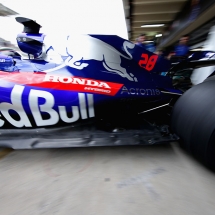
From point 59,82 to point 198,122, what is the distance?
56.3 inches

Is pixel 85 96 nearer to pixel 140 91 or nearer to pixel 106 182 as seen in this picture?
pixel 140 91

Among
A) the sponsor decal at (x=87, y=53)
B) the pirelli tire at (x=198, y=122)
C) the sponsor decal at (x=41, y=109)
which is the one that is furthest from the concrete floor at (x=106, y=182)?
the sponsor decal at (x=87, y=53)

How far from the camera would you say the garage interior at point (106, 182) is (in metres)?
1.33

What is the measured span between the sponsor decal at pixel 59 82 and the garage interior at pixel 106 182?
28.5 inches

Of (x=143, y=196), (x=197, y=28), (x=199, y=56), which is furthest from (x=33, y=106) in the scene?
(x=197, y=28)

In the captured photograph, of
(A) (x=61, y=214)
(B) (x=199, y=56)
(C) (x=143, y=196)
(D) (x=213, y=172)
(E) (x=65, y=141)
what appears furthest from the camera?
(B) (x=199, y=56)

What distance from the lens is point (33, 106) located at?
2023mm

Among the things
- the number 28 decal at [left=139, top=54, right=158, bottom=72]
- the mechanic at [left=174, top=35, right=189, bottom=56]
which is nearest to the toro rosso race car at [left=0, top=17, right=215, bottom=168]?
the number 28 decal at [left=139, top=54, right=158, bottom=72]

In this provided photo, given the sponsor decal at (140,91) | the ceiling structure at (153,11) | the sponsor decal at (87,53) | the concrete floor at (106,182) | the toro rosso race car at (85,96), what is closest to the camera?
the concrete floor at (106,182)

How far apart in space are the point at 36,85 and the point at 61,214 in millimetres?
1272

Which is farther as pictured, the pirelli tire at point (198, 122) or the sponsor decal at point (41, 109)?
the sponsor decal at point (41, 109)

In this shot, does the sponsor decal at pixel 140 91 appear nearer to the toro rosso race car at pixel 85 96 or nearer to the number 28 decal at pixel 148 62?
the toro rosso race car at pixel 85 96

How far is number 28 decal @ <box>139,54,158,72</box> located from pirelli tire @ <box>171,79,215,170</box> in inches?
22.8

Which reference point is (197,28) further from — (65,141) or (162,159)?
(65,141)
